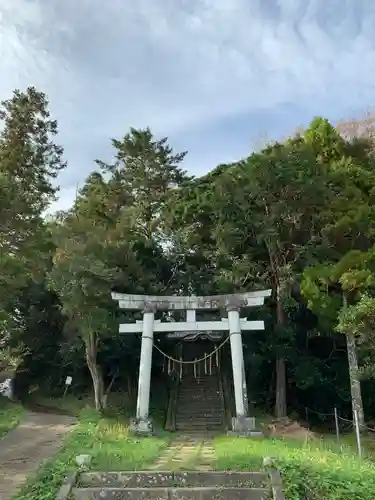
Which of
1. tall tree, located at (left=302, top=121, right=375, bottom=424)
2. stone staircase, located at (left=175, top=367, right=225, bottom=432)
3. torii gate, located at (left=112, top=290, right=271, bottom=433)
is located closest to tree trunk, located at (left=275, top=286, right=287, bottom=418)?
stone staircase, located at (left=175, top=367, right=225, bottom=432)

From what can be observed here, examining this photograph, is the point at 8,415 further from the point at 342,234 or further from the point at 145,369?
the point at 342,234

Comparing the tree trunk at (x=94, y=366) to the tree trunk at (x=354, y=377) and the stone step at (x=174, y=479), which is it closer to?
the tree trunk at (x=354, y=377)

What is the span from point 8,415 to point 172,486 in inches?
447

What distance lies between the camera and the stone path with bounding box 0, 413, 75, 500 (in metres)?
8.26

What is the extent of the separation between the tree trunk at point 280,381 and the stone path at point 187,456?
5.52 meters

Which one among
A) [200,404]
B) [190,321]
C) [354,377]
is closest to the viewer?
[354,377]

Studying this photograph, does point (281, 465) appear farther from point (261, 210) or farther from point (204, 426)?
point (261, 210)

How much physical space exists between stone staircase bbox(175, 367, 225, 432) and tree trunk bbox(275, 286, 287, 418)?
2138 millimetres

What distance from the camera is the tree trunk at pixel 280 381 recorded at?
17.8m

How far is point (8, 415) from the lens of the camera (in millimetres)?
16422

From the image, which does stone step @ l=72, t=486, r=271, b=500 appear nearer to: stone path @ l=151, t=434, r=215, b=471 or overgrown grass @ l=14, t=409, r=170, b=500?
overgrown grass @ l=14, t=409, r=170, b=500

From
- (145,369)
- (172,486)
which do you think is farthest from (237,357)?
(172,486)

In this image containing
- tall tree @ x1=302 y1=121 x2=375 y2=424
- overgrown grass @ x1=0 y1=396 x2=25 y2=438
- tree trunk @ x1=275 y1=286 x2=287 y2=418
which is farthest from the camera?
tree trunk @ x1=275 y1=286 x2=287 y2=418

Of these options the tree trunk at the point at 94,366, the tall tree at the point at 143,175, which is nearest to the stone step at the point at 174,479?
the tree trunk at the point at 94,366
